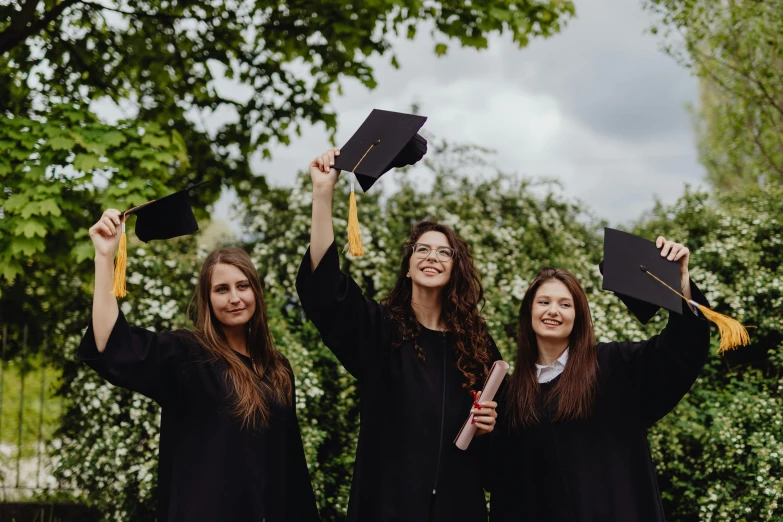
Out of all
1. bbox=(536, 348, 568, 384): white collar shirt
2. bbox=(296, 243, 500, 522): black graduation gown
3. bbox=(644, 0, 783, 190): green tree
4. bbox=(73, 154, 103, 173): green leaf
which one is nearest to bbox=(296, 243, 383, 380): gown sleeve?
bbox=(296, 243, 500, 522): black graduation gown

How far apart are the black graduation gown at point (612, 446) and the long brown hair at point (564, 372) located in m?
0.04

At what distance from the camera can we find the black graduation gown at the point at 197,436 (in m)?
2.54

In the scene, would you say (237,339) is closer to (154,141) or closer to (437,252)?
(437,252)

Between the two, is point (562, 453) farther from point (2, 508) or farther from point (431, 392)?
point (2, 508)

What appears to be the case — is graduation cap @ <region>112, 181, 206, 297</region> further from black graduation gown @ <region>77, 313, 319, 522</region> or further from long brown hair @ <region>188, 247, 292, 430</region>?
black graduation gown @ <region>77, 313, 319, 522</region>

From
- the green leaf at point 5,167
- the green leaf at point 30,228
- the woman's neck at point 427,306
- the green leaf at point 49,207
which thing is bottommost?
the woman's neck at point 427,306

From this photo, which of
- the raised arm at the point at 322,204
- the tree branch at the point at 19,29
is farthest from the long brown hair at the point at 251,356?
the tree branch at the point at 19,29

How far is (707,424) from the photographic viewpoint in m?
5.19

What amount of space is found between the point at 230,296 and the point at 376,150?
0.83 metres

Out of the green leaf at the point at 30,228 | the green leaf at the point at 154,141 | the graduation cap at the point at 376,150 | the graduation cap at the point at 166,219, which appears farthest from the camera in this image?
the green leaf at the point at 154,141

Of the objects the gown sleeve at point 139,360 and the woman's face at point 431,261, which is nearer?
the gown sleeve at point 139,360

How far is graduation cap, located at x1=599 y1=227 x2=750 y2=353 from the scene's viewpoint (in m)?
2.56

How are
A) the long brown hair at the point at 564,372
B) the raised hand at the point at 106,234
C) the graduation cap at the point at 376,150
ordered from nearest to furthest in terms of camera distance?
1. the raised hand at the point at 106,234
2. the graduation cap at the point at 376,150
3. the long brown hair at the point at 564,372

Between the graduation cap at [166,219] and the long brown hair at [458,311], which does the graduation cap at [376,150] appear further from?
the graduation cap at [166,219]
